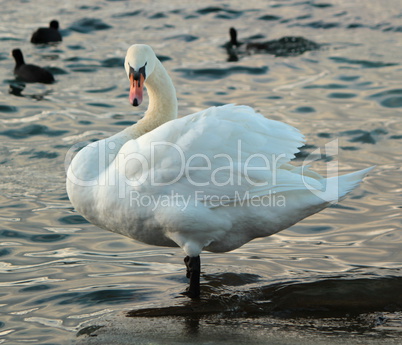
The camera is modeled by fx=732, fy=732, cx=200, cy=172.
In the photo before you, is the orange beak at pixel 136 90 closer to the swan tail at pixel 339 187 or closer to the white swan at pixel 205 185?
the white swan at pixel 205 185

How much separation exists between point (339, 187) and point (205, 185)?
1.12 meters

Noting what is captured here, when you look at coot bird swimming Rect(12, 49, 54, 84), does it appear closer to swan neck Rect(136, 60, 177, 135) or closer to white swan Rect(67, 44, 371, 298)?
swan neck Rect(136, 60, 177, 135)

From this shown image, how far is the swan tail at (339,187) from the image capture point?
19.5 feet

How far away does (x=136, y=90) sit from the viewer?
20.7ft

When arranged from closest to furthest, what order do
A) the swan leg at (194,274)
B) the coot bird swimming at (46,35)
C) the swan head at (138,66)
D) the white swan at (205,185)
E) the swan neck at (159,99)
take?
1. the white swan at (205,185)
2. the swan leg at (194,274)
3. the swan head at (138,66)
4. the swan neck at (159,99)
5. the coot bird swimming at (46,35)

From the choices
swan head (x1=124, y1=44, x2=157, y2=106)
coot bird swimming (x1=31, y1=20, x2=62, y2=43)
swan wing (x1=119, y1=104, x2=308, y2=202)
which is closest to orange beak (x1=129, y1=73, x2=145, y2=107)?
swan head (x1=124, y1=44, x2=157, y2=106)

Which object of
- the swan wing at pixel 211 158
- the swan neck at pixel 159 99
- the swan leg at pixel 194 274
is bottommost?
the swan leg at pixel 194 274

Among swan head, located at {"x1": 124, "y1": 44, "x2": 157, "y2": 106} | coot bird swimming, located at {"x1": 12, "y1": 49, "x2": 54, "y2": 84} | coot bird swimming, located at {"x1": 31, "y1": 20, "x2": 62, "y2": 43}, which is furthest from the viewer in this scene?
coot bird swimming, located at {"x1": 31, "y1": 20, "x2": 62, "y2": 43}

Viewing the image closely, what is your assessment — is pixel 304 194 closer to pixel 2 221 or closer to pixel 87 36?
pixel 2 221

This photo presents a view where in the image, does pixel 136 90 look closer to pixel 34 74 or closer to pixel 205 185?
pixel 205 185

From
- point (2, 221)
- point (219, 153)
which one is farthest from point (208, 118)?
point (2, 221)

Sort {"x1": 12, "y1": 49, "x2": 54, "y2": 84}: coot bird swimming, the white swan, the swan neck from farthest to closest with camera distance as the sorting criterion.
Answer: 1. {"x1": 12, "y1": 49, "x2": 54, "y2": 84}: coot bird swimming
2. the swan neck
3. the white swan

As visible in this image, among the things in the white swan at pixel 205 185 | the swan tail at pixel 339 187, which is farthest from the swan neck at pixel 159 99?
the swan tail at pixel 339 187

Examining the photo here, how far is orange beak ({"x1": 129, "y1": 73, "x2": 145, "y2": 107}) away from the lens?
627cm
